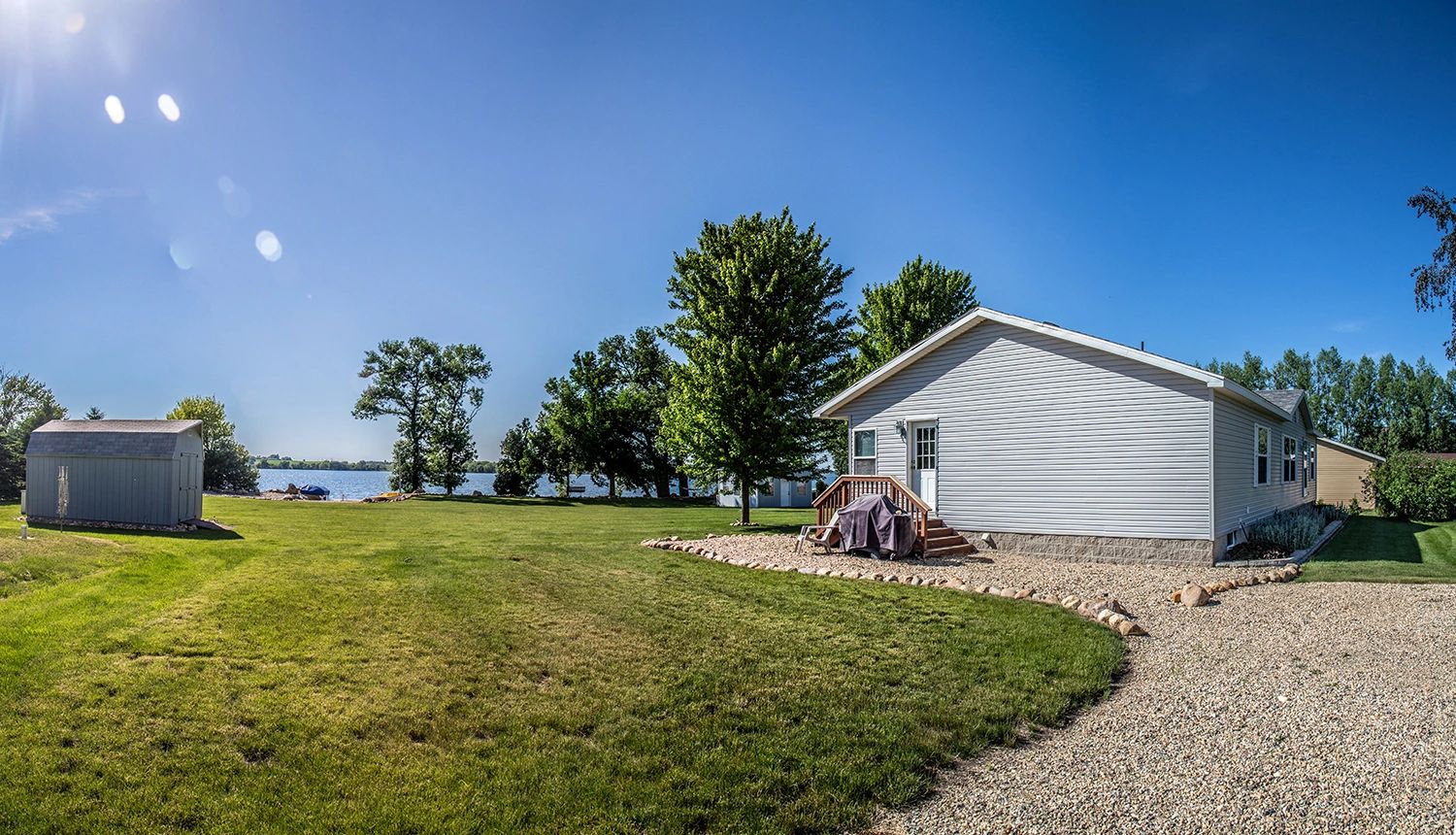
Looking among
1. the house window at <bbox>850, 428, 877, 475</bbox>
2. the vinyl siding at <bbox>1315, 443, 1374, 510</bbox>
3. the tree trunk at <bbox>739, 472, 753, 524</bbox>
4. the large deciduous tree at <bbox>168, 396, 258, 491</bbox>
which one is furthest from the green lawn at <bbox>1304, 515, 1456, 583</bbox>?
the large deciduous tree at <bbox>168, 396, 258, 491</bbox>

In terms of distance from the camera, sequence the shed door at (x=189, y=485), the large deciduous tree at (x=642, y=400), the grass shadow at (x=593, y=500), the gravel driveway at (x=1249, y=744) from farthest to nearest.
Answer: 1. the large deciduous tree at (x=642, y=400)
2. the grass shadow at (x=593, y=500)
3. the shed door at (x=189, y=485)
4. the gravel driveway at (x=1249, y=744)

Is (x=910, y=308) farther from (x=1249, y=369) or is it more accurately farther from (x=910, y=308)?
(x=1249, y=369)

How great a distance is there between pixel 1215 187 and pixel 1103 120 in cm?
361

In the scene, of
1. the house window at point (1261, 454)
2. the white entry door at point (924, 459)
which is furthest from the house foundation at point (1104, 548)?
the house window at point (1261, 454)

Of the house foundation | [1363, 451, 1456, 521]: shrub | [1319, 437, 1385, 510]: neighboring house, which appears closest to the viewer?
the house foundation

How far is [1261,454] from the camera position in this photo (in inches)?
625

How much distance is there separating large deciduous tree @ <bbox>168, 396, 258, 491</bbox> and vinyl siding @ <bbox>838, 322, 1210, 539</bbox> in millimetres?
44042

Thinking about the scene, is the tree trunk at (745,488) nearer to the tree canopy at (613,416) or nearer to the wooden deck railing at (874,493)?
the wooden deck railing at (874,493)

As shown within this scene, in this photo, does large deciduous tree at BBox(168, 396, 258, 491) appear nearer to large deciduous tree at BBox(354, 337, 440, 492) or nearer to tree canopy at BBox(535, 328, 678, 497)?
large deciduous tree at BBox(354, 337, 440, 492)

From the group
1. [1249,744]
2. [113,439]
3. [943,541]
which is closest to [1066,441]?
[943,541]

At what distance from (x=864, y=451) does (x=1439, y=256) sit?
53.5ft

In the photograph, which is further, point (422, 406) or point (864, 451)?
point (422, 406)

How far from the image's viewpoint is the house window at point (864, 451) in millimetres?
16281

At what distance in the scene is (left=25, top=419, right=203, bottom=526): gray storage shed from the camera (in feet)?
52.1
